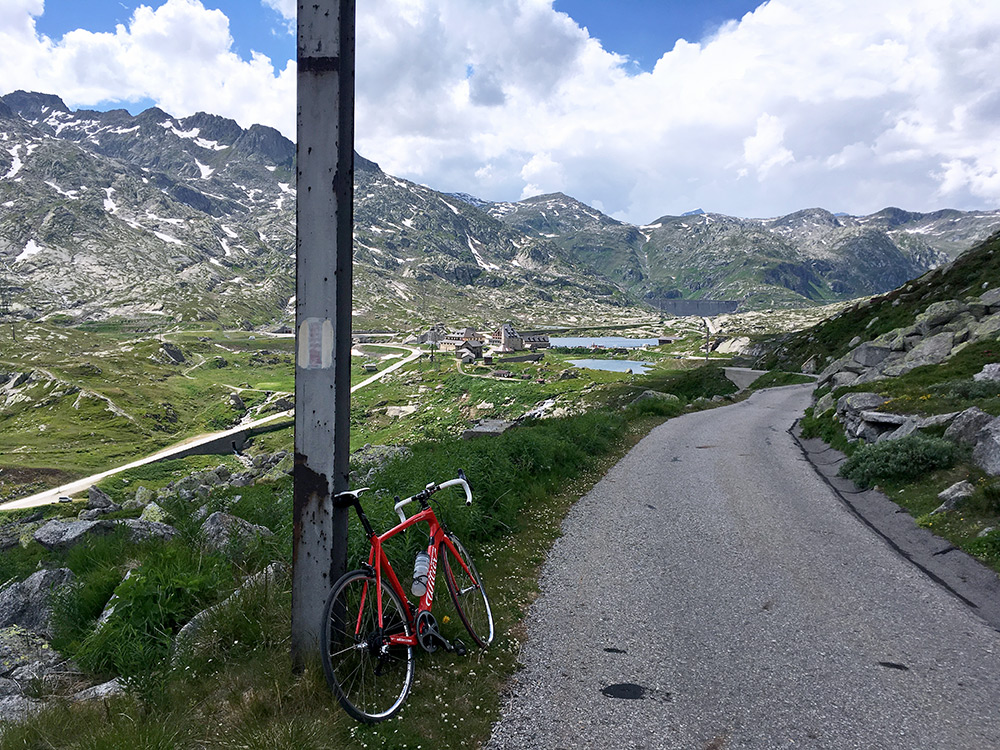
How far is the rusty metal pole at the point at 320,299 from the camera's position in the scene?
4586mm

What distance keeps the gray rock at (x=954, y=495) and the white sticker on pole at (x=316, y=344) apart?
11430 mm

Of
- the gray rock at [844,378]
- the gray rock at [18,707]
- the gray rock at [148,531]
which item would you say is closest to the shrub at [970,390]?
the gray rock at [844,378]

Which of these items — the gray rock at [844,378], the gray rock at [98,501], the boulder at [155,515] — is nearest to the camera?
the boulder at [155,515]

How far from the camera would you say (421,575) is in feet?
17.9

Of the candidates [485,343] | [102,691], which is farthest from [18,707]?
[485,343]

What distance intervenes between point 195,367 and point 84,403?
151ft

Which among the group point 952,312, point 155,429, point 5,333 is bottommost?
point 155,429

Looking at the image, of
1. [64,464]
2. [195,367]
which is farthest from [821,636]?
A: [195,367]

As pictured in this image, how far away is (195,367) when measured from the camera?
141250 millimetres

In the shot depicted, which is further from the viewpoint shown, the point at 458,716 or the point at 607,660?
the point at 607,660

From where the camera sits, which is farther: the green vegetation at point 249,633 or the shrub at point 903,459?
the shrub at point 903,459

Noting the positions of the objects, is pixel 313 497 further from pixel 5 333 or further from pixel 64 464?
pixel 5 333

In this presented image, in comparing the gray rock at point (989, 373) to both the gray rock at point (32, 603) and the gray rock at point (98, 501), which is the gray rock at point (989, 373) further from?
the gray rock at point (98, 501)

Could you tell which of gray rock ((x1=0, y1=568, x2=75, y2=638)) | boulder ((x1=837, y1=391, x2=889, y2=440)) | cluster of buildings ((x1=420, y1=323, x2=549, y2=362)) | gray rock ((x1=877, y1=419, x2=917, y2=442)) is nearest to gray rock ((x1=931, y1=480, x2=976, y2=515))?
gray rock ((x1=877, y1=419, x2=917, y2=442))
